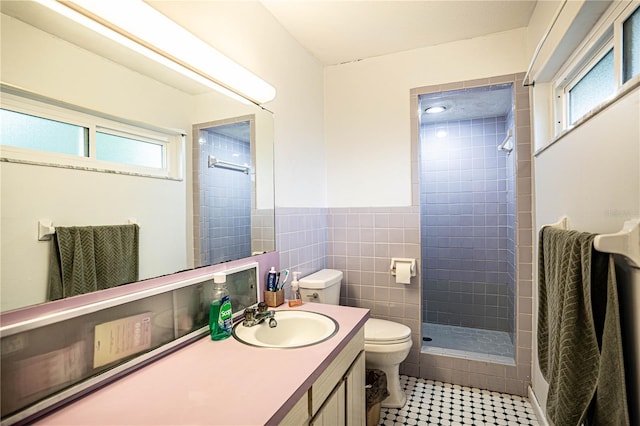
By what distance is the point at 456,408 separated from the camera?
192 centimetres

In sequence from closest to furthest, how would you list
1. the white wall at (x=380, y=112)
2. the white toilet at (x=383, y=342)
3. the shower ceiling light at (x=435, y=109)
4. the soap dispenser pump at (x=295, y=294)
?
1. the soap dispenser pump at (x=295, y=294)
2. the white toilet at (x=383, y=342)
3. the white wall at (x=380, y=112)
4. the shower ceiling light at (x=435, y=109)

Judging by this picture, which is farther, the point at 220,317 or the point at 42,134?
the point at 220,317

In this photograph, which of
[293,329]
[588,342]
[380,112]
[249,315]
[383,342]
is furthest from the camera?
[380,112]

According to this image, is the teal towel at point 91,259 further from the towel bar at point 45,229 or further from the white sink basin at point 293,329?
the white sink basin at point 293,329

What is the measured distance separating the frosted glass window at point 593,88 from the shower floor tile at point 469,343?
5.36 feet

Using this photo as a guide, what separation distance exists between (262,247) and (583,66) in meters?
1.75

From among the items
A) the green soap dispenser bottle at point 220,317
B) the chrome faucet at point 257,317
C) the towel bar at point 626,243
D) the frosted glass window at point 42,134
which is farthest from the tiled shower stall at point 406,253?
the towel bar at point 626,243

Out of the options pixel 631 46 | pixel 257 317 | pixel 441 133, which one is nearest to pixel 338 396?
pixel 257 317

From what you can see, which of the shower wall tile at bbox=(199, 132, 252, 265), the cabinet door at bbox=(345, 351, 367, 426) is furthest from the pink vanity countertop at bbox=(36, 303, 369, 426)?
the shower wall tile at bbox=(199, 132, 252, 265)

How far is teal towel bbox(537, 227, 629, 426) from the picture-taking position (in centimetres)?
77

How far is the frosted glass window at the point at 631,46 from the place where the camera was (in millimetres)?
1019

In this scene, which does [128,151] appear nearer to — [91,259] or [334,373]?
[91,259]

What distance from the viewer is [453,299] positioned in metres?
3.16

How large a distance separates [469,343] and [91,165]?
9.45 ft
